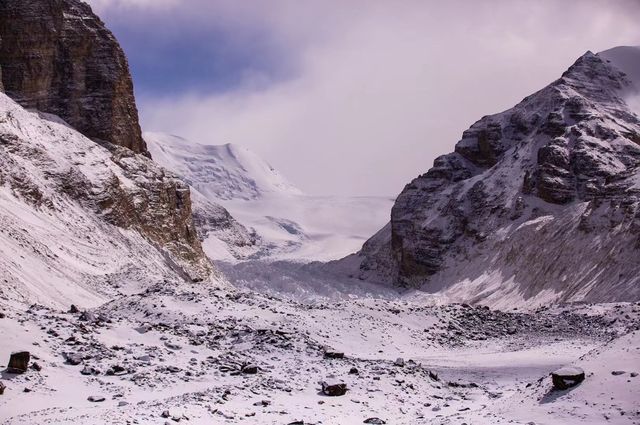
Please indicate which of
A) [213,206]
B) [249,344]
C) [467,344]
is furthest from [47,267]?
[213,206]

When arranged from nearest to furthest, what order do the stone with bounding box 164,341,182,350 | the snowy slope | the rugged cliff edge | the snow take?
the stone with bounding box 164,341,182,350 < the snowy slope < the rugged cliff edge < the snow

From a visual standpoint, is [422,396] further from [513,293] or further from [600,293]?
[513,293]

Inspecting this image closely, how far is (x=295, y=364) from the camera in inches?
993

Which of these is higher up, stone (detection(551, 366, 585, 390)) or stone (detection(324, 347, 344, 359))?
stone (detection(551, 366, 585, 390))

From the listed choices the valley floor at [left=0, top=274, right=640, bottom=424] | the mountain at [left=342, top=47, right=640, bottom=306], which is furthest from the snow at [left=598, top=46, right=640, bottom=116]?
the valley floor at [left=0, top=274, right=640, bottom=424]

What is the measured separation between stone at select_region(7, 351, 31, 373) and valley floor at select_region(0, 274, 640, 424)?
0.22 meters

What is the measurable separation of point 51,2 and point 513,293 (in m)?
64.3

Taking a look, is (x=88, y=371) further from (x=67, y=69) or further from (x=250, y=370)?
(x=67, y=69)

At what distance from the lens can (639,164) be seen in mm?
81250

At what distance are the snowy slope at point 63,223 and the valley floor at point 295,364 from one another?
1083cm

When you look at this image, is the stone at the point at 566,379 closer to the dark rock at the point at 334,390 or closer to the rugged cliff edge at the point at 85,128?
the dark rock at the point at 334,390

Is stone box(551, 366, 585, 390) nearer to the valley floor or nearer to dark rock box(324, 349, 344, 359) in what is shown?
the valley floor

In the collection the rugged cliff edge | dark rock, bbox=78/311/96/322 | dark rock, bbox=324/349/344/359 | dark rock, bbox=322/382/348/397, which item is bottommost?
dark rock, bbox=324/349/344/359

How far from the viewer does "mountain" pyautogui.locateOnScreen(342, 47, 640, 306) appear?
72.9 m
